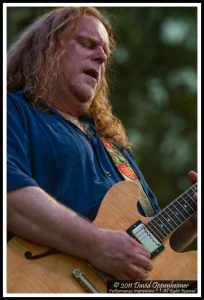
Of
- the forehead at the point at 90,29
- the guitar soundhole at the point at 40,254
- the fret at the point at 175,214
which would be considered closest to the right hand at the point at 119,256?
the guitar soundhole at the point at 40,254

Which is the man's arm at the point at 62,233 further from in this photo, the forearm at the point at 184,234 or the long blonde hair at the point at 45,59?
the long blonde hair at the point at 45,59

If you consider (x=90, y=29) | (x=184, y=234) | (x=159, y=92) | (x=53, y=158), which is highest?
(x=90, y=29)

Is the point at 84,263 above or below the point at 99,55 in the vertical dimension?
below

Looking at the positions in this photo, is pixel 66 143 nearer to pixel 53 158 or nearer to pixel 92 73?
pixel 53 158

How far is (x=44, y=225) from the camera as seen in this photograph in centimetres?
→ 275

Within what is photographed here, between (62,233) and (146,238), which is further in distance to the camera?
(146,238)

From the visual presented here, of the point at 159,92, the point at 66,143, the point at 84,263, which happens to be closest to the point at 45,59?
the point at 66,143

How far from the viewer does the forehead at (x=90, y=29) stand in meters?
3.40

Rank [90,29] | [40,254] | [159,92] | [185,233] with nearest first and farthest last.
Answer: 1. [40,254]
2. [185,233]
3. [90,29]
4. [159,92]

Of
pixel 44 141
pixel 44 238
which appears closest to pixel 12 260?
pixel 44 238

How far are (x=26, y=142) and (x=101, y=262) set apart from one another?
2.01ft

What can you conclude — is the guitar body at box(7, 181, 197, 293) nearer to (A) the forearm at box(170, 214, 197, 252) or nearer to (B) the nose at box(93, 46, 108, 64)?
(A) the forearm at box(170, 214, 197, 252)

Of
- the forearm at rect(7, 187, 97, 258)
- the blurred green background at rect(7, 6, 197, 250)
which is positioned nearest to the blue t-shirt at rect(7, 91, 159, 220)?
the forearm at rect(7, 187, 97, 258)

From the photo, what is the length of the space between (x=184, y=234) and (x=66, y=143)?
70 cm
